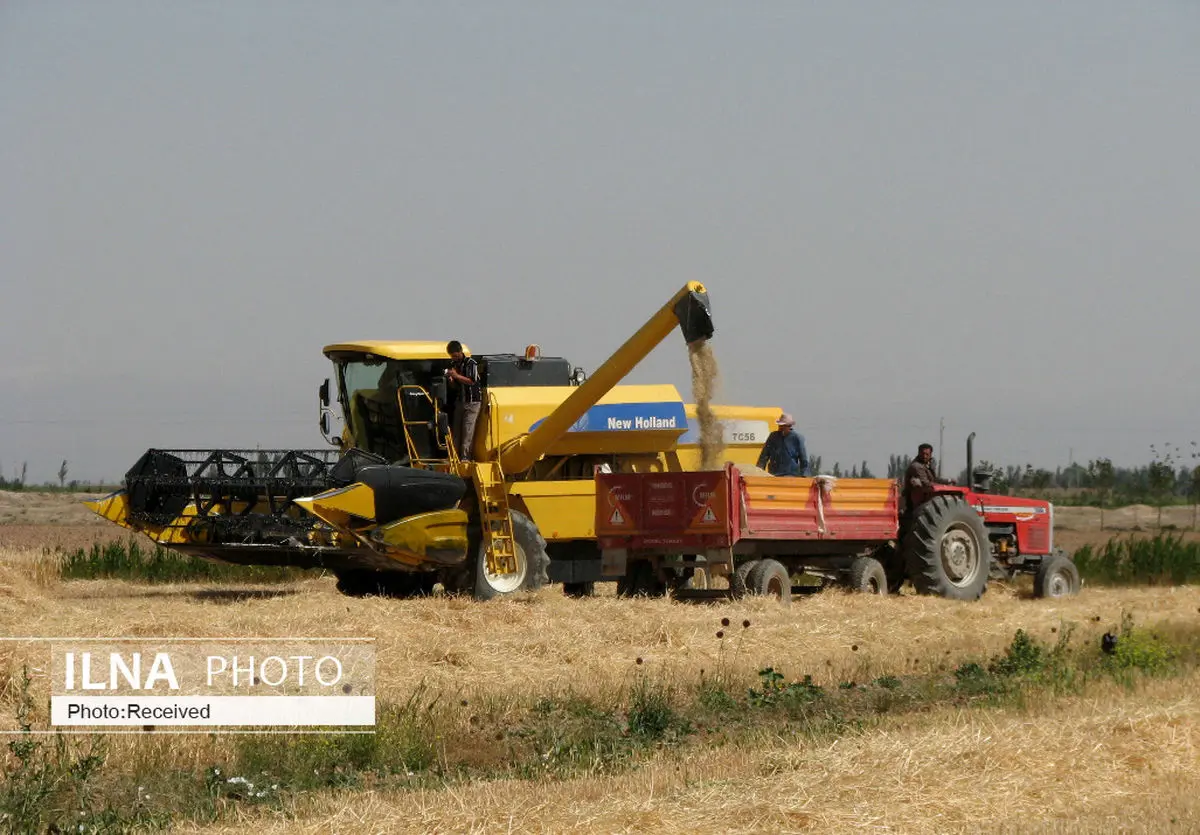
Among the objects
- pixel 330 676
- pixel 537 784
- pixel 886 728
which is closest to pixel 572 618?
pixel 330 676

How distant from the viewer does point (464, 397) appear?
669 inches

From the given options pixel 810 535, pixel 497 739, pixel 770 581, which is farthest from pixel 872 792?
pixel 810 535

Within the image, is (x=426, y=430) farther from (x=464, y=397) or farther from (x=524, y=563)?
(x=524, y=563)

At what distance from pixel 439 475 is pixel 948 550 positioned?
6.18 metres

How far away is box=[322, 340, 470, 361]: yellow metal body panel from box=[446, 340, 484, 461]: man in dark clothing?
0.27m

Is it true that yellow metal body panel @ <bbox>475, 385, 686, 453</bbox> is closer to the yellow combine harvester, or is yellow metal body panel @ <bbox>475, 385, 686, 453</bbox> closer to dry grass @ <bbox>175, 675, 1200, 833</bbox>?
the yellow combine harvester

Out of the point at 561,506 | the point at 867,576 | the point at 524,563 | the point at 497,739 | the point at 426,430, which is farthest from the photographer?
the point at 561,506

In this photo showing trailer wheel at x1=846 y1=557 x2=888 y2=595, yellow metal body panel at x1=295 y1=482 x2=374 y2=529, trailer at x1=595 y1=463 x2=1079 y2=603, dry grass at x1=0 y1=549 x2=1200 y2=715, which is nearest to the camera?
dry grass at x1=0 y1=549 x2=1200 y2=715

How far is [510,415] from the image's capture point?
17.5 m

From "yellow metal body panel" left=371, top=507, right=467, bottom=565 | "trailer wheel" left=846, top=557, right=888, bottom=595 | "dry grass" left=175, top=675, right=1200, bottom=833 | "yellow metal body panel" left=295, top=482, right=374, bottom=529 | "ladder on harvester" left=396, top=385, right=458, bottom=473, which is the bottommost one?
"dry grass" left=175, top=675, right=1200, bottom=833

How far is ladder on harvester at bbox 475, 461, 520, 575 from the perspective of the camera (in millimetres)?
16859

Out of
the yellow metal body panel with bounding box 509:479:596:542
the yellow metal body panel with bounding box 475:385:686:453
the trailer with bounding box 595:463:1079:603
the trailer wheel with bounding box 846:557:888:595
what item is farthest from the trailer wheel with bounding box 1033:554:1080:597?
the yellow metal body panel with bounding box 509:479:596:542

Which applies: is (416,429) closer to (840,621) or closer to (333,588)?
(333,588)

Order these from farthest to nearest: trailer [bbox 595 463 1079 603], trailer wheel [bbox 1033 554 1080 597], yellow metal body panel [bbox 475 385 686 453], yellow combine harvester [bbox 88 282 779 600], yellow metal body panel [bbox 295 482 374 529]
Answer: trailer wheel [bbox 1033 554 1080 597] → yellow metal body panel [bbox 475 385 686 453] → trailer [bbox 595 463 1079 603] → yellow combine harvester [bbox 88 282 779 600] → yellow metal body panel [bbox 295 482 374 529]
